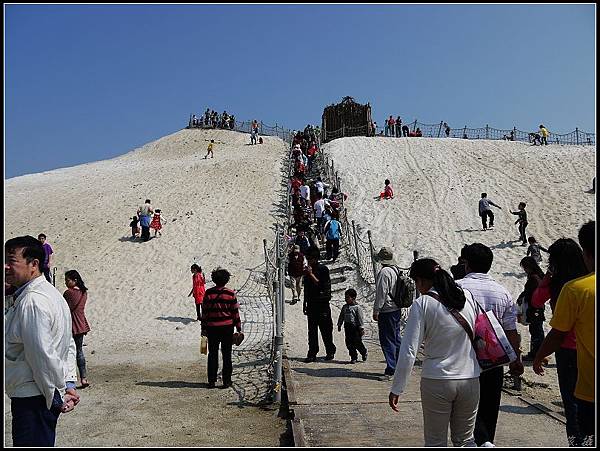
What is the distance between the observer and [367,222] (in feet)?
64.8

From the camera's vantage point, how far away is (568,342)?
162 inches

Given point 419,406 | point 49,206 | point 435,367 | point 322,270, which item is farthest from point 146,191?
point 435,367

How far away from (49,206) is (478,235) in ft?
56.8

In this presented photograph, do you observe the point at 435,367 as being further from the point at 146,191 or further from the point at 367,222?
the point at 146,191

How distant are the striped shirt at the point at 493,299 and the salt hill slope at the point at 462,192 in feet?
33.3

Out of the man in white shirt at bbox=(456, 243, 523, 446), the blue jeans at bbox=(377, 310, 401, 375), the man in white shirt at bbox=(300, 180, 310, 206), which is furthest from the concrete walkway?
the man in white shirt at bbox=(300, 180, 310, 206)

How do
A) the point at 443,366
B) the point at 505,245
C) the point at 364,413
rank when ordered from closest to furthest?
1. the point at 443,366
2. the point at 364,413
3. the point at 505,245

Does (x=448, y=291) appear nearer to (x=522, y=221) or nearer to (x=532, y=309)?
(x=532, y=309)

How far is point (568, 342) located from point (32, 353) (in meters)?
3.78

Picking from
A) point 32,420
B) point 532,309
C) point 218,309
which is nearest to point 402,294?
point 532,309

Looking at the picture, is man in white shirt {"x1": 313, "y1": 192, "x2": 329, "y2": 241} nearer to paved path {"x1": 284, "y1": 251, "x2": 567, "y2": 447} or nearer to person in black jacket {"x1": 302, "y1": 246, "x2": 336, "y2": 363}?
person in black jacket {"x1": 302, "y1": 246, "x2": 336, "y2": 363}

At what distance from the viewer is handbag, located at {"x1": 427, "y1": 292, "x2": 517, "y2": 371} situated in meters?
3.86

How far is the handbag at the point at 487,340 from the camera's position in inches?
152

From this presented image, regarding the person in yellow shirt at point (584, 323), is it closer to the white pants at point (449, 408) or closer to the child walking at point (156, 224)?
the white pants at point (449, 408)
